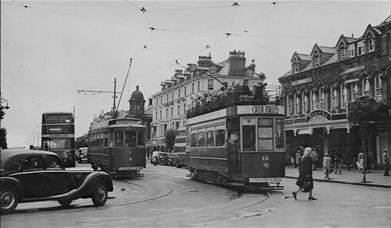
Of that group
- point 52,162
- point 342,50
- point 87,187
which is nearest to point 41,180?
point 52,162

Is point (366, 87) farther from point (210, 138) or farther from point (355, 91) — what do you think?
point (210, 138)

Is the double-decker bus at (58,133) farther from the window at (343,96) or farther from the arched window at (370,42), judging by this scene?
the arched window at (370,42)

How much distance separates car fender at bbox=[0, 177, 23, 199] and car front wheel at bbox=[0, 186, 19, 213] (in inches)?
3.8

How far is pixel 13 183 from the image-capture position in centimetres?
1152

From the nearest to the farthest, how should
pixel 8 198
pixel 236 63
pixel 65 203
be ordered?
pixel 8 198
pixel 65 203
pixel 236 63

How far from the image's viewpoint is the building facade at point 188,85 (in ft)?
214

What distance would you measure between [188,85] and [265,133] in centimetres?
5278

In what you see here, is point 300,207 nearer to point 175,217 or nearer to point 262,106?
point 175,217

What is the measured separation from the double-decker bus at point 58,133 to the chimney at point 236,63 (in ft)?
124

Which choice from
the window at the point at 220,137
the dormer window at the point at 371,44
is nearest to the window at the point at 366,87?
the dormer window at the point at 371,44

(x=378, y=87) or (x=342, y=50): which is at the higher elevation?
(x=342, y=50)

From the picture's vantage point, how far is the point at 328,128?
121 ft

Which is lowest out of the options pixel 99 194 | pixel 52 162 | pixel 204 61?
pixel 99 194

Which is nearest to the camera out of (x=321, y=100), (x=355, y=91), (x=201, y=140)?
(x=201, y=140)
